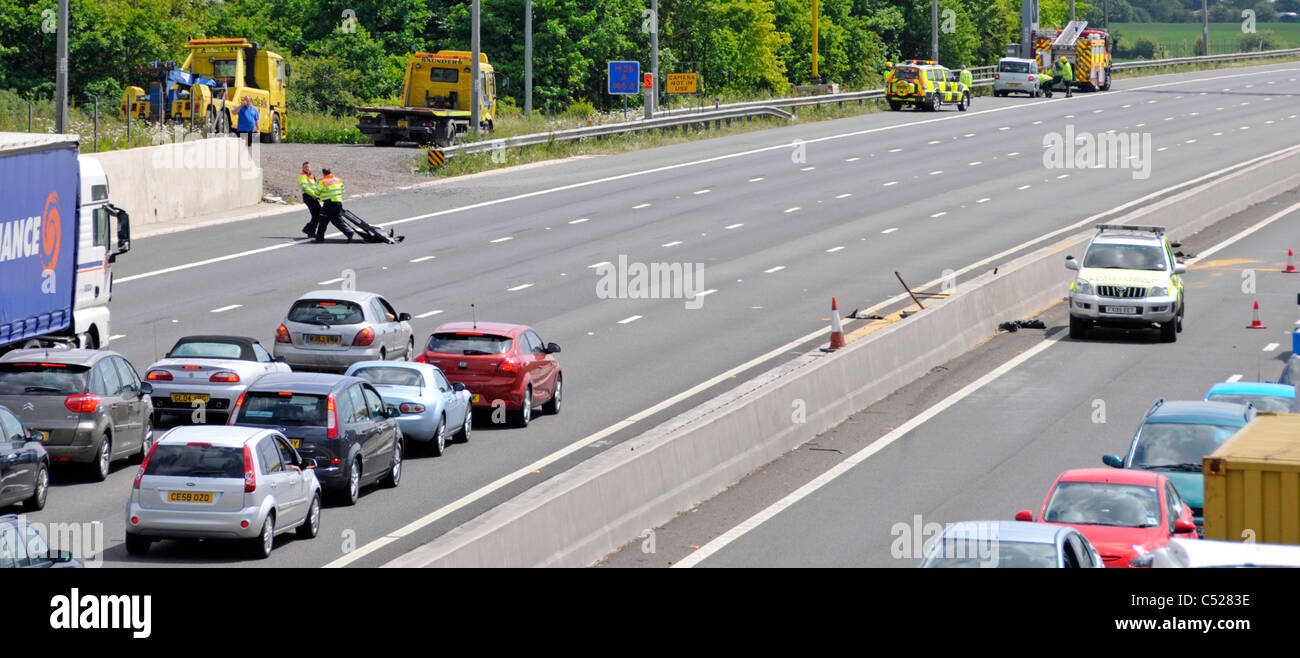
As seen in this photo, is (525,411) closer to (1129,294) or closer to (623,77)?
(1129,294)

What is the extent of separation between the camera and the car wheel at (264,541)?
17009 millimetres

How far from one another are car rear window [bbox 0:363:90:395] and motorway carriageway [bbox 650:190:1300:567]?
7.17 metres

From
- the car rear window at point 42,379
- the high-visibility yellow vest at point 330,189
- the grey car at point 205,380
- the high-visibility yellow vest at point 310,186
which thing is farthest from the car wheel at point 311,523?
the high-visibility yellow vest at point 310,186

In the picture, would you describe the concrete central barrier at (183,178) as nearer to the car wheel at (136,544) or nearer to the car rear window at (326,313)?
the car rear window at (326,313)

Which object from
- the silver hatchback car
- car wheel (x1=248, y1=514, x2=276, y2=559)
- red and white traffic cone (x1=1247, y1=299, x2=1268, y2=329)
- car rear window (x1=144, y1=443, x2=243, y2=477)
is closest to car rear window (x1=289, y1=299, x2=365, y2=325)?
the silver hatchback car

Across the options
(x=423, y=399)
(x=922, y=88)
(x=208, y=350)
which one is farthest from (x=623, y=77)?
(x=423, y=399)

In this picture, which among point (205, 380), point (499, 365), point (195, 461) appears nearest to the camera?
point (195, 461)

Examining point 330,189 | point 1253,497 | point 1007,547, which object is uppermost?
point 330,189

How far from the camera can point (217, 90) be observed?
5462 centimetres

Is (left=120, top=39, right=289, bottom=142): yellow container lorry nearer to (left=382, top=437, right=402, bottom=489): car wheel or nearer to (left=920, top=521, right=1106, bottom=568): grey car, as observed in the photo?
(left=382, top=437, right=402, bottom=489): car wheel

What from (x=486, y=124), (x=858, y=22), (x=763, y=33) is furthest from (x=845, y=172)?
(x=858, y=22)

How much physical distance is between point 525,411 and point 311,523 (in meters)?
6.46

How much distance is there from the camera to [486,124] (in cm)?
5856

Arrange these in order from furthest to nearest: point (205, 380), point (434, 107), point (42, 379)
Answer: point (434, 107)
point (205, 380)
point (42, 379)
